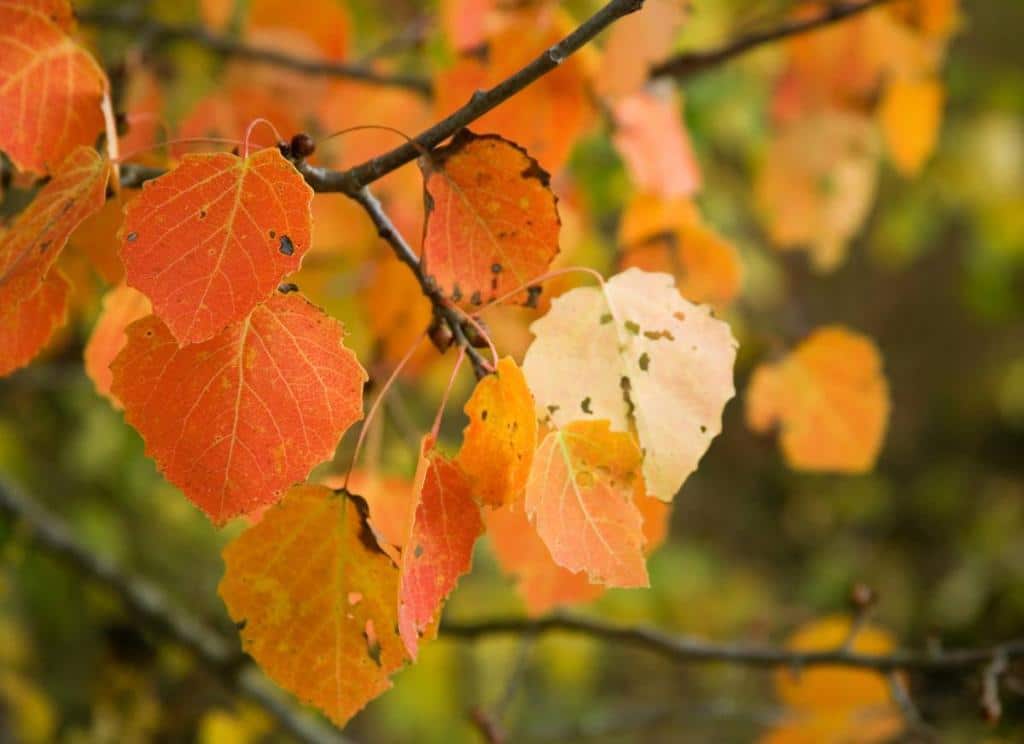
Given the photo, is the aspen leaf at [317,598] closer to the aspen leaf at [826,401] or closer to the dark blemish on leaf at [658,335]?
the dark blemish on leaf at [658,335]

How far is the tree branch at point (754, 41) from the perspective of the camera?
855mm

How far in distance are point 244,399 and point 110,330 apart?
160 mm

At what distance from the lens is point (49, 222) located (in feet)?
1.42

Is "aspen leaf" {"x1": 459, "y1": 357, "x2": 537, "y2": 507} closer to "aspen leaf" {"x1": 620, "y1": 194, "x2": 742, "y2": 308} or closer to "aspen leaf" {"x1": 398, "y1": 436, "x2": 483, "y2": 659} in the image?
"aspen leaf" {"x1": 398, "y1": 436, "x2": 483, "y2": 659}

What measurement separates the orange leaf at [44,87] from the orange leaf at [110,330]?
0.25 ft

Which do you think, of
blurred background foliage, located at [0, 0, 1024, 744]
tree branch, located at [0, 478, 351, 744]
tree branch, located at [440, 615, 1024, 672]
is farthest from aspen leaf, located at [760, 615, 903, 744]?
tree branch, located at [0, 478, 351, 744]

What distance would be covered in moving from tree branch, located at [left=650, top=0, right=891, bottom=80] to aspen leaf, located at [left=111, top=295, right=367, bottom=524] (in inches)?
22.5

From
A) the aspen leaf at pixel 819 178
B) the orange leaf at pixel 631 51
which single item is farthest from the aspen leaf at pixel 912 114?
the orange leaf at pixel 631 51

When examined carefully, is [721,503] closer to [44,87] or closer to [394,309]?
[394,309]

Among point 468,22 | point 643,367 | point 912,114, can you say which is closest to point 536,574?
point 643,367

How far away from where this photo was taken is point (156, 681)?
1.74m

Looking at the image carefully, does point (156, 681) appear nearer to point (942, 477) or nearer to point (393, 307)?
point (393, 307)

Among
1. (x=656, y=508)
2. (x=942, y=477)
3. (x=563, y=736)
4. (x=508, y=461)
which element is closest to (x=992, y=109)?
(x=942, y=477)

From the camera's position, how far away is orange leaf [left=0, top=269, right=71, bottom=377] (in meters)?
0.44
